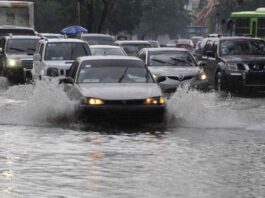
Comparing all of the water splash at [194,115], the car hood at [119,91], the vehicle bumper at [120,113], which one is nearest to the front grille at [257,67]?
the water splash at [194,115]

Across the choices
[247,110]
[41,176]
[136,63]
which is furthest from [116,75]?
[41,176]

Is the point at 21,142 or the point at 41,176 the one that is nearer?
the point at 41,176

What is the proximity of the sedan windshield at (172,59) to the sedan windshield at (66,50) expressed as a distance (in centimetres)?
200

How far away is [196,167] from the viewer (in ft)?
36.6

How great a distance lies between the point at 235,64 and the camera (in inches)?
1042

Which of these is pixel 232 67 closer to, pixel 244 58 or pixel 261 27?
pixel 244 58

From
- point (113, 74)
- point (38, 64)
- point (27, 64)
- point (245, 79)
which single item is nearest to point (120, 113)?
point (113, 74)

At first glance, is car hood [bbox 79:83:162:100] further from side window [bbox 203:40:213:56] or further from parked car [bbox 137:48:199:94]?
side window [bbox 203:40:213:56]

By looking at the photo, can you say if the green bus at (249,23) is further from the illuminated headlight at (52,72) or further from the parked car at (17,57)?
the illuminated headlight at (52,72)

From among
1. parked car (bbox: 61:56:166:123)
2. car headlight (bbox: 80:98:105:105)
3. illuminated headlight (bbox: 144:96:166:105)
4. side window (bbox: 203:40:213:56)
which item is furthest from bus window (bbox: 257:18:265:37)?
car headlight (bbox: 80:98:105:105)

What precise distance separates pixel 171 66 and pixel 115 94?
964 cm

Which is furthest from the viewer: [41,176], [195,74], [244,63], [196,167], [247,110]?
[244,63]

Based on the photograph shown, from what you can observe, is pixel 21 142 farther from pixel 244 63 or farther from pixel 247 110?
pixel 244 63

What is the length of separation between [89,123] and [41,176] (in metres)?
5.60
